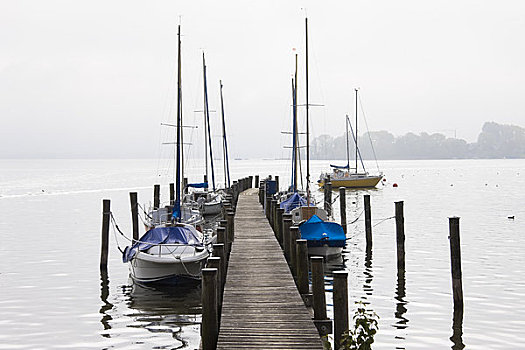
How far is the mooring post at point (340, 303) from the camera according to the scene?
11.8m

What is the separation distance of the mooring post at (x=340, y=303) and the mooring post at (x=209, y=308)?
2.15 metres

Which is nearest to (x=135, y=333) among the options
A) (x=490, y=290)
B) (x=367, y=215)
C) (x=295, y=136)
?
(x=490, y=290)

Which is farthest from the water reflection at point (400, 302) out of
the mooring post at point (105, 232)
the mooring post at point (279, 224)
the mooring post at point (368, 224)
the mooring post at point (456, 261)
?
the mooring post at point (105, 232)

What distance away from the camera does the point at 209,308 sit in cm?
1127

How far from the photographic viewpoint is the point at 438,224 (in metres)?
44.3

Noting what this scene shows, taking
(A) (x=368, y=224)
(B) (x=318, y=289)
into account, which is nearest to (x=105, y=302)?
(B) (x=318, y=289)

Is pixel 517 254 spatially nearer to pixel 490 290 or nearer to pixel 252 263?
pixel 490 290

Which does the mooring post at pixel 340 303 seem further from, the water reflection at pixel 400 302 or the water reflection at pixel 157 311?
the water reflection at pixel 400 302

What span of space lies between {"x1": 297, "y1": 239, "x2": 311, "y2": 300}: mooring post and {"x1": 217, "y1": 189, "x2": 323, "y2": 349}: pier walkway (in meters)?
0.20

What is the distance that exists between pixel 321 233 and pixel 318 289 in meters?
12.4

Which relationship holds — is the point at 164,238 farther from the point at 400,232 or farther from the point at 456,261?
the point at 456,261

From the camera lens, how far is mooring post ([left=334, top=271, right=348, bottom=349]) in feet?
38.8

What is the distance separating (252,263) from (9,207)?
2123 inches

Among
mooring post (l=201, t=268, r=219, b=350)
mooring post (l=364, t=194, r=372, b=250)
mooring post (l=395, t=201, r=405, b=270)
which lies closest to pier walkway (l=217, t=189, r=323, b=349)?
mooring post (l=201, t=268, r=219, b=350)
